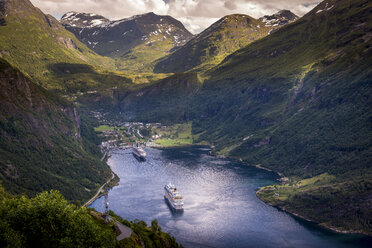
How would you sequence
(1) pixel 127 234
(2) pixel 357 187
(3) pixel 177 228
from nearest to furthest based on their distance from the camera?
1. (1) pixel 127 234
2. (3) pixel 177 228
3. (2) pixel 357 187

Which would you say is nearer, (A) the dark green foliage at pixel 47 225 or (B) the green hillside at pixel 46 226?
(B) the green hillside at pixel 46 226

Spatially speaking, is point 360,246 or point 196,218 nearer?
point 360,246

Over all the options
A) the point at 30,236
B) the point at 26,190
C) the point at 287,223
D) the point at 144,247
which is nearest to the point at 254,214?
the point at 287,223

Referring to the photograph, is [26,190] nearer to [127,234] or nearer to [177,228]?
[177,228]

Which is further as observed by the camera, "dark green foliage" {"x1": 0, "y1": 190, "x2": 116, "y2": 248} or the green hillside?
"dark green foliage" {"x1": 0, "y1": 190, "x2": 116, "y2": 248}

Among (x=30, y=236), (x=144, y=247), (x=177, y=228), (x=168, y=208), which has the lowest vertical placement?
(x=30, y=236)

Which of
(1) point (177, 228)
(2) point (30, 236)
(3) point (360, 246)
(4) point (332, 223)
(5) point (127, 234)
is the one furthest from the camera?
(4) point (332, 223)

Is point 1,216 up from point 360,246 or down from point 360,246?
down

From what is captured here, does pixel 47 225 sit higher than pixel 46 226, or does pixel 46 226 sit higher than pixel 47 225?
pixel 47 225

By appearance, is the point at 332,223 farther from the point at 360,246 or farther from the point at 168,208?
the point at 168,208
